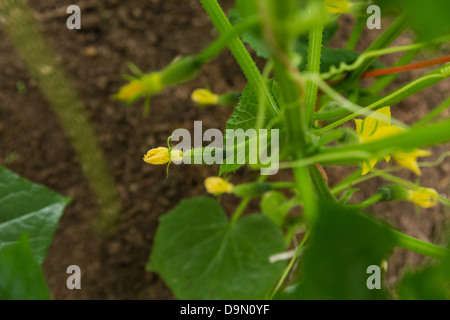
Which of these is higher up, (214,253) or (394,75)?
(394,75)

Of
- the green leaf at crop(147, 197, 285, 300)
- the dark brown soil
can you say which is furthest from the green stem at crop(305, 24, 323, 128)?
the dark brown soil

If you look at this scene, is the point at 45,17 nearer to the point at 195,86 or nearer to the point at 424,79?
the point at 195,86

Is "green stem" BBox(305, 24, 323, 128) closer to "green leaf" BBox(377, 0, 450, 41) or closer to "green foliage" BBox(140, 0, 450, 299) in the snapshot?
"green foliage" BBox(140, 0, 450, 299)

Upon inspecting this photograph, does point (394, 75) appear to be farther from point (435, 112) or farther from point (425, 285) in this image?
point (425, 285)

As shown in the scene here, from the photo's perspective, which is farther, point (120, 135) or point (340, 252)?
point (120, 135)

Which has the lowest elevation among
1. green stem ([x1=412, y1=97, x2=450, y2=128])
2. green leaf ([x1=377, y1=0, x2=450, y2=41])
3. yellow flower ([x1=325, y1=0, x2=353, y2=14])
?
green leaf ([x1=377, y1=0, x2=450, y2=41])

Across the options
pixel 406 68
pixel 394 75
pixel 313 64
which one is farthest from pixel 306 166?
pixel 394 75

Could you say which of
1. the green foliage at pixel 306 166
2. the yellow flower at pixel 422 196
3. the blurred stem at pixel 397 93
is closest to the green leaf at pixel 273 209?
the green foliage at pixel 306 166
